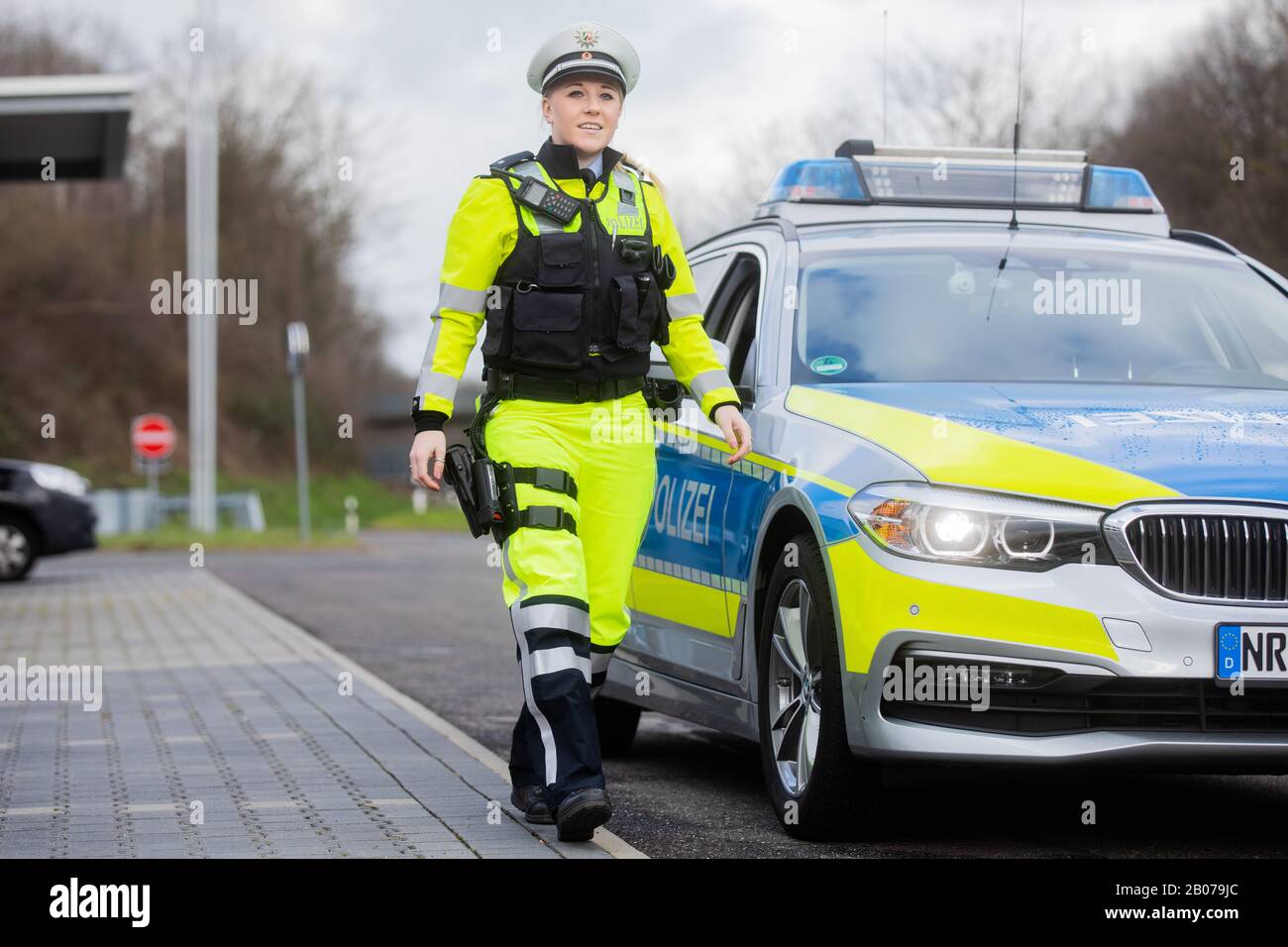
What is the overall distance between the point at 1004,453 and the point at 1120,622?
0.54 meters

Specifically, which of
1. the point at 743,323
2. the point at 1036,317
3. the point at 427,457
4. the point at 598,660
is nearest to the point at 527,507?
the point at 427,457

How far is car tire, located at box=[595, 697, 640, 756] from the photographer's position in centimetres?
769

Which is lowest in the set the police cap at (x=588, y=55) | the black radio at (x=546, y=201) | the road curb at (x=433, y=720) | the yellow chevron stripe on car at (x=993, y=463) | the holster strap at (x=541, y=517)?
the road curb at (x=433, y=720)

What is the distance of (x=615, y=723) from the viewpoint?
7.73 metres

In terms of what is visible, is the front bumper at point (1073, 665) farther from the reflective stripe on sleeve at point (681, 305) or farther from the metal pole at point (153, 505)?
the metal pole at point (153, 505)

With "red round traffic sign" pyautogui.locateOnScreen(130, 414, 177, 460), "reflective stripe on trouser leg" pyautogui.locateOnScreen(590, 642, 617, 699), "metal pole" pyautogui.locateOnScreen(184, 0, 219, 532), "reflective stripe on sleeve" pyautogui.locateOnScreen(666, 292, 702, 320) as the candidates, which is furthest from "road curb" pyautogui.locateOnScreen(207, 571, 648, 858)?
"red round traffic sign" pyautogui.locateOnScreen(130, 414, 177, 460)

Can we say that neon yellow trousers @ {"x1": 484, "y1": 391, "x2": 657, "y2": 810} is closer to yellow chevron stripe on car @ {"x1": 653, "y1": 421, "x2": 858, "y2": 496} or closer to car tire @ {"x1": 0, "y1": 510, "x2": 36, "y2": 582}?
yellow chevron stripe on car @ {"x1": 653, "y1": 421, "x2": 858, "y2": 496}

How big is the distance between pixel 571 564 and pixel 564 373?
0.55 m

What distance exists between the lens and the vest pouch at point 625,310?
568cm

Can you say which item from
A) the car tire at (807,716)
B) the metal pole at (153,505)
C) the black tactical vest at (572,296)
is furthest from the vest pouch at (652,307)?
→ the metal pole at (153,505)

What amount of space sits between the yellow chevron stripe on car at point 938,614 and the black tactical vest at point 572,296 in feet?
3.10

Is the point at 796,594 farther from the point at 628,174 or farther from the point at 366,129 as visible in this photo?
the point at 366,129
